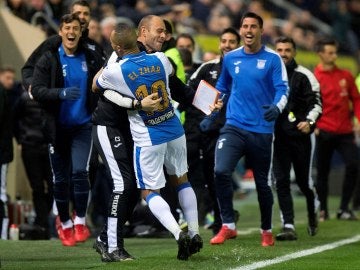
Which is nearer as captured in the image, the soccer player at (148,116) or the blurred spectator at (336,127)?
the soccer player at (148,116)

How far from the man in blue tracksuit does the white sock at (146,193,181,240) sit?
175cm

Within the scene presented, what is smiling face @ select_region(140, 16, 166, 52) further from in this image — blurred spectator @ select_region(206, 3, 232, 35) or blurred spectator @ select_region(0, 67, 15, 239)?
blurred spectator @ select_region(206, 3, 232, 35)

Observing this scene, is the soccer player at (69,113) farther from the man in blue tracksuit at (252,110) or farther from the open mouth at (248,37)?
the open mouth at (248,37)

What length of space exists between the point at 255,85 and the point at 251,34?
51 cm

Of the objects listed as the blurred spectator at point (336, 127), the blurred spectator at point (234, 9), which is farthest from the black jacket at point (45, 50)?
the blurred spectator at point (234, 9)

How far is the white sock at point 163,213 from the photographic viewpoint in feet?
34.6

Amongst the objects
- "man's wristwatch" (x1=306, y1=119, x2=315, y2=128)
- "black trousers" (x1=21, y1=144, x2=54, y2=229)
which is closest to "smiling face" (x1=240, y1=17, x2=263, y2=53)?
"man's wristwatch" (x1=306, y1=119, x2=315, y2=128)

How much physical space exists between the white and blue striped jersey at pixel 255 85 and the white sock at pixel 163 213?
1965 mm

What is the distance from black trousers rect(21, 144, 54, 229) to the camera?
15.4 metres

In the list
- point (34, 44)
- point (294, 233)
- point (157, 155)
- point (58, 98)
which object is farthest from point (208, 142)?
point (34, 44)

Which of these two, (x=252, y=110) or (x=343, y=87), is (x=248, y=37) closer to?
(x=252, y=110)

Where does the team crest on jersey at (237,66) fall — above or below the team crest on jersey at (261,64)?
below

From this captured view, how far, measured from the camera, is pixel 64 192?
42.4 ft

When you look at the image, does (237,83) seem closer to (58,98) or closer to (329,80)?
(58,98)
